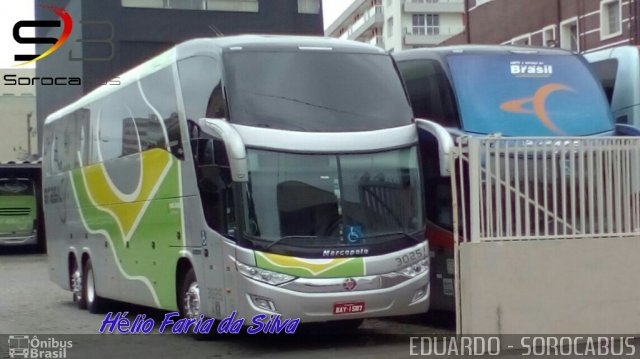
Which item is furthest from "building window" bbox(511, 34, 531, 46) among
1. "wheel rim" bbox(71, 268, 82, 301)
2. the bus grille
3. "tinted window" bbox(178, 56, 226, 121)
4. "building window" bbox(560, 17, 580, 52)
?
"tinted window" bbox(178, 56, 226, 121)

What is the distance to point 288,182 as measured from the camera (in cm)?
1139

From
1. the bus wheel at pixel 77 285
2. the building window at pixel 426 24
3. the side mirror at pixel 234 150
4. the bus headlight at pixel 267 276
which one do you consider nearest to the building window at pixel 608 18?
the bus wheel at pixel 77 285

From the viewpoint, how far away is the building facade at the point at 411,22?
82.3 m

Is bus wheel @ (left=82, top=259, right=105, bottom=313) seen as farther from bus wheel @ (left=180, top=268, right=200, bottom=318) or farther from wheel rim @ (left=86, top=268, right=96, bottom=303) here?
bus wheel @ (left=180, top=268, right=200, bottom=318)

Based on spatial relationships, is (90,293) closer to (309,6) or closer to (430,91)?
(430,91)

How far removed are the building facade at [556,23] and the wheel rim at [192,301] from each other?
79.8ft

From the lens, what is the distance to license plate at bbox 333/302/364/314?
36.7ft

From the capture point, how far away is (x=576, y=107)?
535 inches

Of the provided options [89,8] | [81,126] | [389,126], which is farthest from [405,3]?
[389,126]

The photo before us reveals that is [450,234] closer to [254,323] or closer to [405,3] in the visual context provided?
[254,323]

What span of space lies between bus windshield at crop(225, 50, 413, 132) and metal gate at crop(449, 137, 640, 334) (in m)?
1.42

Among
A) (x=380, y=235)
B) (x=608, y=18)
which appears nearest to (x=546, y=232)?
(x=380, y=235)

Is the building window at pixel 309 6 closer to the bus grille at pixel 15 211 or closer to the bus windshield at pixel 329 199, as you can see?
the bus grille at pixel 15 211

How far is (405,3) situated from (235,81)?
72487 millimetres
